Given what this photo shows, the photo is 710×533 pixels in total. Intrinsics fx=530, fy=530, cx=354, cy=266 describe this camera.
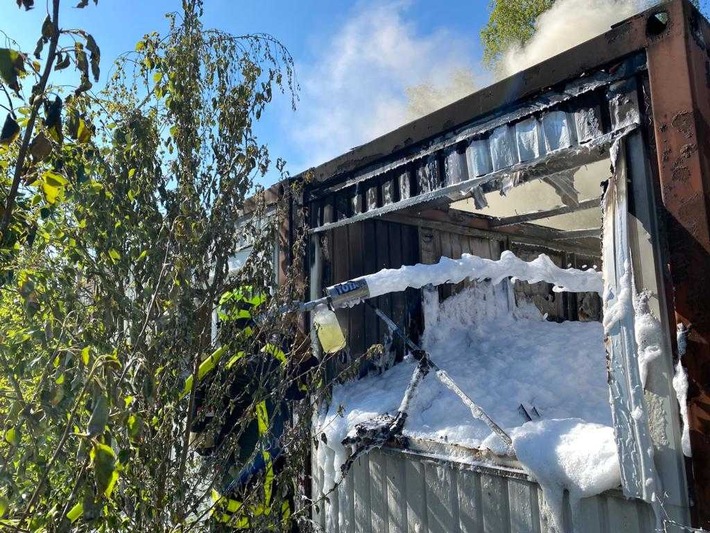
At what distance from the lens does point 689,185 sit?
2.66m

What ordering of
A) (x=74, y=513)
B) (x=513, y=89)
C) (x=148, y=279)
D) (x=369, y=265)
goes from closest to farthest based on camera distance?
1. (x=74, y=513)
2. (x=148, y=279)
3. (x=513, y=89)
4. (x=369, y=265)

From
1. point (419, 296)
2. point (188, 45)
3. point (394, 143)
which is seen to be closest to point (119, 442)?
point (188, 45)

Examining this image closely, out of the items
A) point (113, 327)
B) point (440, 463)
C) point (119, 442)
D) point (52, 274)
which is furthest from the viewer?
point (440, 463)

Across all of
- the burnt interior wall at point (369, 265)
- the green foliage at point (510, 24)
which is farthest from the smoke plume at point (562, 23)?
the burnt interior wall at point (369, 265)

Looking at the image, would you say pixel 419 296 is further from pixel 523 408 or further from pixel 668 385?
pixel 668 385

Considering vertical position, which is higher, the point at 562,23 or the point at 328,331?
the point at 562,23

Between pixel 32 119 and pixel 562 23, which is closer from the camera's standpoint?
pixel 32 119

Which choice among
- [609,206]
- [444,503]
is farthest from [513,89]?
[444,503]

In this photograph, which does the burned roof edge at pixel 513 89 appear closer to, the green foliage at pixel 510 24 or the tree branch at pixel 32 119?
the tree branch at pixel 32 119

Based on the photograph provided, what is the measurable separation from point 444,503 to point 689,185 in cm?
259

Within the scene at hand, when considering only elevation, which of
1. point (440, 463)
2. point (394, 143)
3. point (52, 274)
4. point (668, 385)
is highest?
point (394, 143)

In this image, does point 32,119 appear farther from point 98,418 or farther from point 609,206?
point 609,206

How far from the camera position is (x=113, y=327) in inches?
96.1

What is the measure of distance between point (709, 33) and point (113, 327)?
11.6 ft
